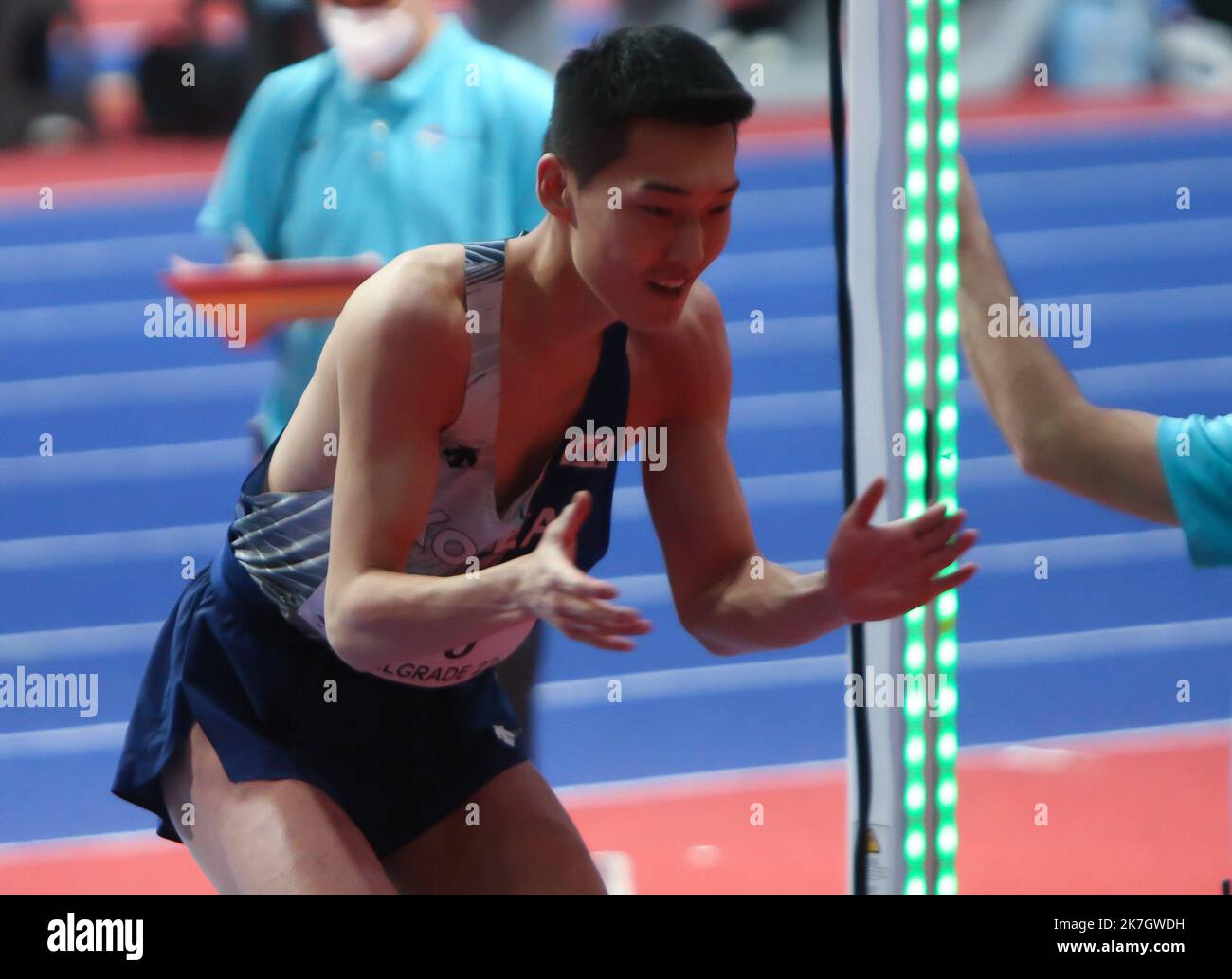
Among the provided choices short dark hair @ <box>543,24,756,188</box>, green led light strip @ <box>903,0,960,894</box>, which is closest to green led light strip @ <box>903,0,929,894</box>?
green led light strip @ <box>903,0,960,894</box>

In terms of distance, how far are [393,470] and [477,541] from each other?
0.55 ft

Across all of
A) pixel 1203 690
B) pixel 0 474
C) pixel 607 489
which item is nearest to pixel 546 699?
pixel 1203 690

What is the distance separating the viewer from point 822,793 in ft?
12.3

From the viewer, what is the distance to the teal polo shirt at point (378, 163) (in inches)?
103

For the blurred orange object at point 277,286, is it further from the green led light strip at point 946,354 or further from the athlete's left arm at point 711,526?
the green led light strip at point 946,354

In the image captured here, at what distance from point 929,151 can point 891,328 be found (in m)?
0.19

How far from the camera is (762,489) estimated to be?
504 cm

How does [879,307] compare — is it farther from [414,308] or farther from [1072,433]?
[414,308]

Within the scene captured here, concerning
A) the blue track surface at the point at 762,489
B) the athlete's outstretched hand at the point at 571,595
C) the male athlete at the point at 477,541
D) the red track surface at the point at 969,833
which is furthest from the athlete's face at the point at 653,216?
the blue track surface at the point at 762,489

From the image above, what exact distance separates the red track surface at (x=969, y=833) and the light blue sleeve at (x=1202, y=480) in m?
1.40

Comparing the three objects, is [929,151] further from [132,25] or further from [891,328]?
[132,25]

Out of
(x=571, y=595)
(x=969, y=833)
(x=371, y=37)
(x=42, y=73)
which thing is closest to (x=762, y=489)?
(x=969, y=833)

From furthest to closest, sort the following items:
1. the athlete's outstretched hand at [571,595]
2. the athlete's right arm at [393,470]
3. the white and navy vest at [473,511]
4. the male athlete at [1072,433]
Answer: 1. the male athlete at [1072,433]
2. the white and navy vest at [473,511]
3. the athlete's right arm at [393,470]
4. the athlete's outstretched hand at [571,595]

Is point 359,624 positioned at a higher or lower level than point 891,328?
lower
